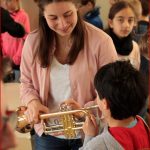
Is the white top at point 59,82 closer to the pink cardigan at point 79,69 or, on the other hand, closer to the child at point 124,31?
the pink cardigan at point 79,69

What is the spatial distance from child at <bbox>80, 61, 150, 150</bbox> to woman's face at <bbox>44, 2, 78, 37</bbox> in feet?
0.65

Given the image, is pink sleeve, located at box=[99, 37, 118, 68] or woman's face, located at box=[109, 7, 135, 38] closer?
pink sleeve, located at box=[99, 37, 118, 68]

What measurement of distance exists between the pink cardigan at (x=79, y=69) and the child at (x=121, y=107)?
6.6 inches

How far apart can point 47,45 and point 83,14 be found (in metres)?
0.14

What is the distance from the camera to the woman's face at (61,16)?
0.90 metres

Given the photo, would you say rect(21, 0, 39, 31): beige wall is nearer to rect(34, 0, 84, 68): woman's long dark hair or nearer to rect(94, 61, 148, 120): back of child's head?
rect(34, 0, 84, 68): woman's long dark hair

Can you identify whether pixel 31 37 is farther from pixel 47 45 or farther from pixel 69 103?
pixel 69 103

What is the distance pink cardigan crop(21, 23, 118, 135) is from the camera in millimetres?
950

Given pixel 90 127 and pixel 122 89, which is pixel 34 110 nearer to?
pixel 90 127

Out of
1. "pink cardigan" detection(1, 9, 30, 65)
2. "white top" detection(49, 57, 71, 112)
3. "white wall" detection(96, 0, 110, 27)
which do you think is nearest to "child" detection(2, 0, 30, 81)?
"pink cardigan" detection(1, 9, 30, 65)

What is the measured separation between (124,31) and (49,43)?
0.88ft

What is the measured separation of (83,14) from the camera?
3.29ft

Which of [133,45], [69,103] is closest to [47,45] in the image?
[69,103]

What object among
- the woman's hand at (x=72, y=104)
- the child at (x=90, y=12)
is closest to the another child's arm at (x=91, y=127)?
the woman's hand at (x=72, y=104)
